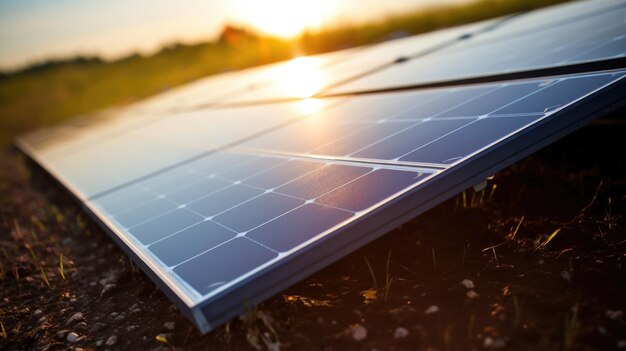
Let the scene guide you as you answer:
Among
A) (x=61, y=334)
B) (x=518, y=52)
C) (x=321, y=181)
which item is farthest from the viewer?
(x=518, y=52)

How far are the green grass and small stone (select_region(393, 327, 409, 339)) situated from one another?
19.4m

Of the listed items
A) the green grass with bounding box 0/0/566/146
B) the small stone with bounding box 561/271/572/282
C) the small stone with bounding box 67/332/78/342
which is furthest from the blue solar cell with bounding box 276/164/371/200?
the green grass with bounding box 0/0/566/146

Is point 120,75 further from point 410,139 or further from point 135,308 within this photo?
point 410,139

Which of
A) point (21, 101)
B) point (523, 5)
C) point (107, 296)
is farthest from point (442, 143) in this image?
point (21, 101)

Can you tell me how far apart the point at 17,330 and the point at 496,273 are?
3564 millimetres

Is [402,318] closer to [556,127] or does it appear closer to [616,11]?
[556,127]

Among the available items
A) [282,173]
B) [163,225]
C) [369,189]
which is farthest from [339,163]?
[163,225]

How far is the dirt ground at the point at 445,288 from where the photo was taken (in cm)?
266

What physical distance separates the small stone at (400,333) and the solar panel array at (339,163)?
1.86 ft

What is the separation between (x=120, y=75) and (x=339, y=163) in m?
40.0

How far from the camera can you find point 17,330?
371 centimetres

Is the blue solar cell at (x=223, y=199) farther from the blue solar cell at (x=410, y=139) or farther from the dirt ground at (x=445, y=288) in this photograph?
the blue solar cell at (x=410, y=139)

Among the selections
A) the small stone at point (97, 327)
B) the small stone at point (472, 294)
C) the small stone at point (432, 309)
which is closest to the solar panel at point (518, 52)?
the small stone at point (472, 294)

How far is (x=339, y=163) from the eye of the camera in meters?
3.62
